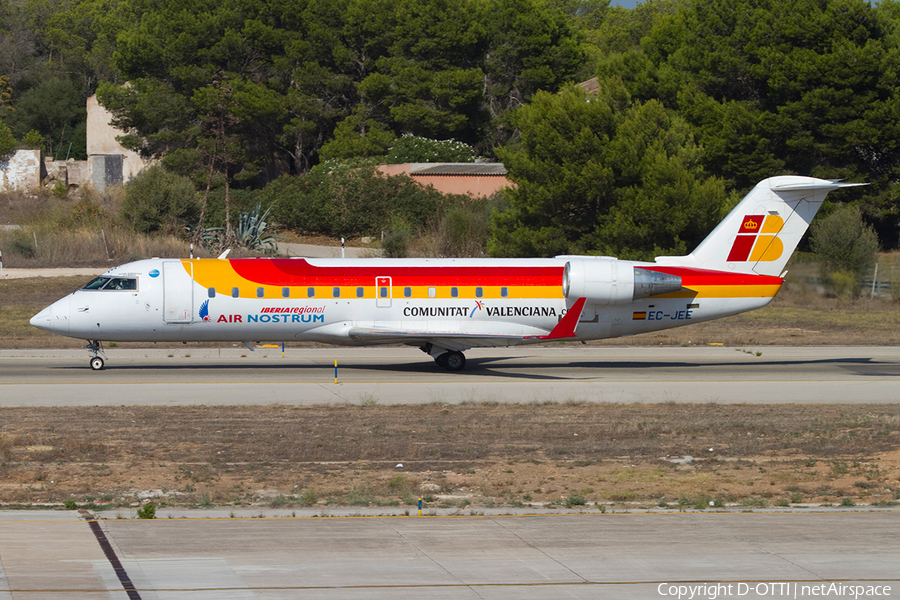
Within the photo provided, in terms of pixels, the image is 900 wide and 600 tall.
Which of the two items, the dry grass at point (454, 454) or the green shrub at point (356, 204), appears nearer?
the dry grass at point (454, 454)

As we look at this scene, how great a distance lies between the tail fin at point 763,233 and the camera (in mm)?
26156

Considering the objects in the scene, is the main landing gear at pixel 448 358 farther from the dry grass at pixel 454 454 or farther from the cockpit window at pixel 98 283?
the cockpit window at pixel 98 283

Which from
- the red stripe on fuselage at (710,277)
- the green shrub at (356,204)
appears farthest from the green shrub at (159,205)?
the red stripe on fuselage at (710,277)

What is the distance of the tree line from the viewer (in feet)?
151

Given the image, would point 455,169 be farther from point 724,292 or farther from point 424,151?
point 724,292

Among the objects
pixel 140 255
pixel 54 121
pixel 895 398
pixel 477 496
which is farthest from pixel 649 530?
pixel 54 121

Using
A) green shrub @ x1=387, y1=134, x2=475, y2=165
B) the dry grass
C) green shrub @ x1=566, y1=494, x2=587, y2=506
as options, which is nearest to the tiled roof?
green shrub @ x1=387, y1=134, x2=475, y2=165

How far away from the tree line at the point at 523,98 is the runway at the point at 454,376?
635 inches

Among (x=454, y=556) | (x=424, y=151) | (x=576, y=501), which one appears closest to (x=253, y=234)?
(x=424, y=151)

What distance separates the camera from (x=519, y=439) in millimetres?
16984

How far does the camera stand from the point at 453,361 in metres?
26.2

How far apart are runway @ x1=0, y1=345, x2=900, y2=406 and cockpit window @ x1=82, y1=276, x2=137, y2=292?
7.34 ft

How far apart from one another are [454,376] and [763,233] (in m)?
9.23

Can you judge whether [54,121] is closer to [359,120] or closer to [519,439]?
[359,120]
